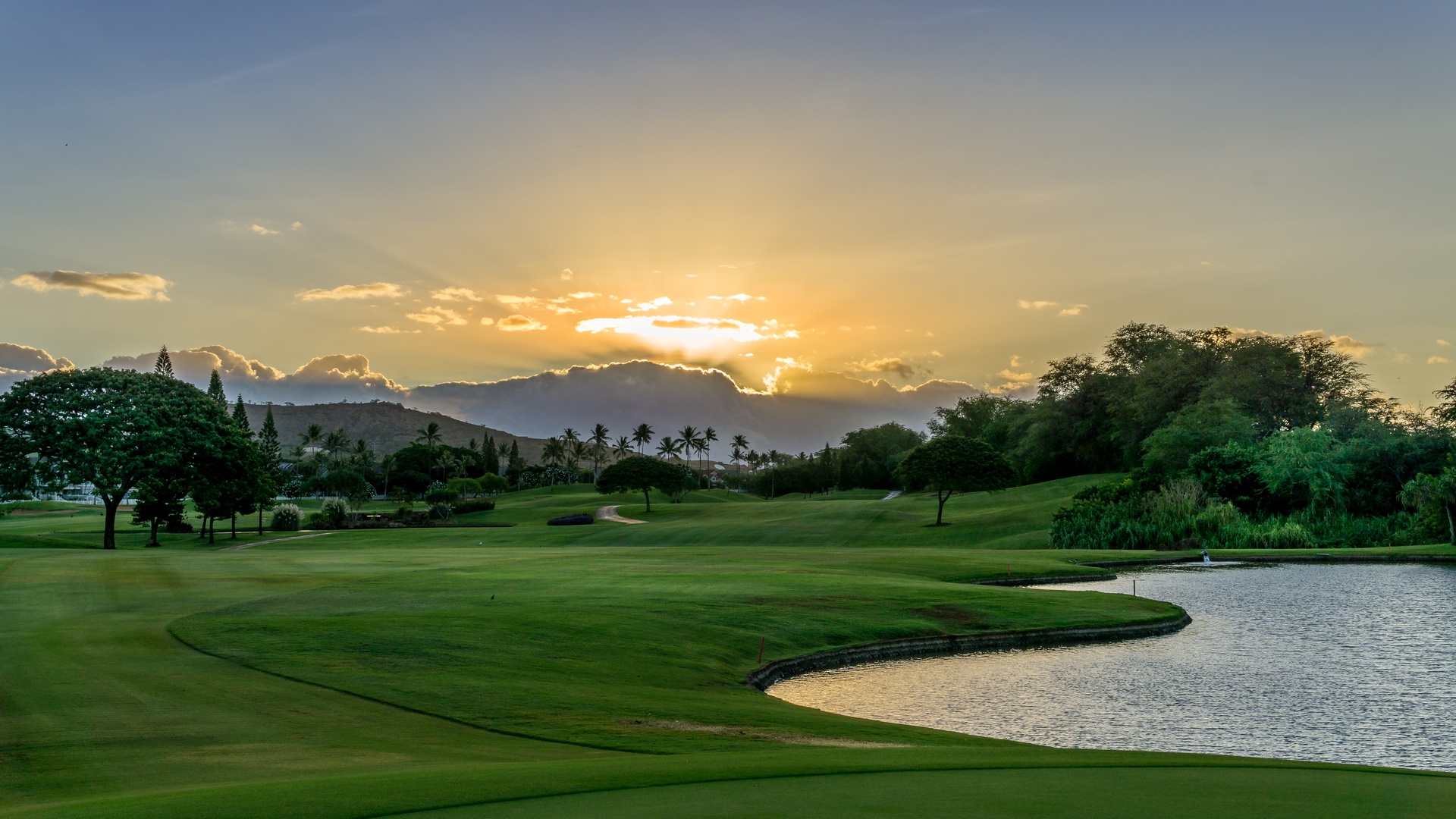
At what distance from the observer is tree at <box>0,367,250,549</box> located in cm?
5494

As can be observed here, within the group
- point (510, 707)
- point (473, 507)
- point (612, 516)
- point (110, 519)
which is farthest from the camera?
point (473, 507)

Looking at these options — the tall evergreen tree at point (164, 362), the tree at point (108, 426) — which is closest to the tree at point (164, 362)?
the tall evergreen tree at point (164, 362)

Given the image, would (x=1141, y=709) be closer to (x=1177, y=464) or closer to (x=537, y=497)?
(x=1177, y=464)

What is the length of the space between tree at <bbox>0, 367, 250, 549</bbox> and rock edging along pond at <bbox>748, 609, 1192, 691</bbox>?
50733 millimetres

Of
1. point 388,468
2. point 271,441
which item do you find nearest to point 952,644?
point 271,441

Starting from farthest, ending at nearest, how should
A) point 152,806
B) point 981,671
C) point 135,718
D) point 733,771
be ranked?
point 981,671
point 135,718
point 733,771
point 152,806

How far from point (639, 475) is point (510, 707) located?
9702 centimetres

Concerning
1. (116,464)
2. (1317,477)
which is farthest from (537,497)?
(1317,477)

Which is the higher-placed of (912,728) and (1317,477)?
→ (1317,477)

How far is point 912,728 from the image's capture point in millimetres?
15992

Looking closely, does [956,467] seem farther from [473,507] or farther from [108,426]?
[473,507]

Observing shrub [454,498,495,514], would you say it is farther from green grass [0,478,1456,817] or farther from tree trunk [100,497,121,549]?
green grass [0,478,1456,817]

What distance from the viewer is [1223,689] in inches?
786

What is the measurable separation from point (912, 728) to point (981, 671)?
7627 mm
